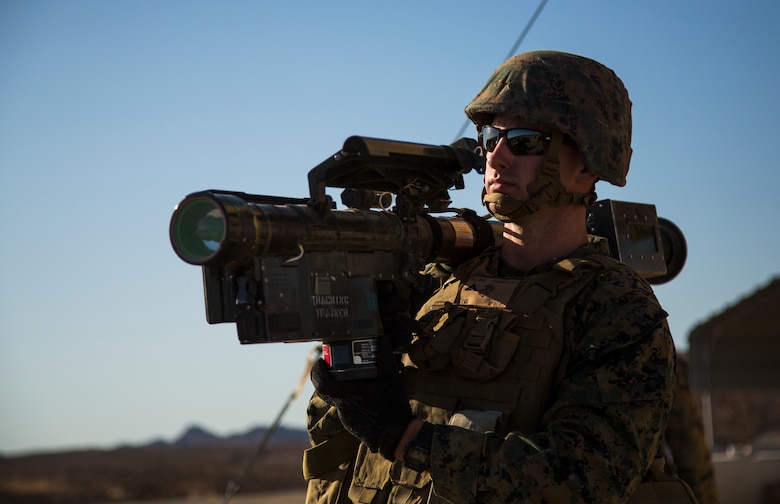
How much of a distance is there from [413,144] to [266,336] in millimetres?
1035

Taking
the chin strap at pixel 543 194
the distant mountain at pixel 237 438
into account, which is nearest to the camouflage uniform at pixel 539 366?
the chin strap at pixel 543 194

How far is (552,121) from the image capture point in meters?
3.94

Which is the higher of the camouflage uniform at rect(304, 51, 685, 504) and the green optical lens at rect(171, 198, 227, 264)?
the green optical lens at rect(171, 198, 227, 264)

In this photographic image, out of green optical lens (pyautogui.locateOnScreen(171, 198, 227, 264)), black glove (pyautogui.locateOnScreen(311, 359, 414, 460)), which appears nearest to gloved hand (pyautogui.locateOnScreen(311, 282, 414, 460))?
black glove (pyautogui.locateOnScreen(311, 359, 414, 460))

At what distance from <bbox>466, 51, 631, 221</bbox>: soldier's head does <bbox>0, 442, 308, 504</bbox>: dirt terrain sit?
518 inches

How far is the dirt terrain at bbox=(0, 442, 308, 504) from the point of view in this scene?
23.2 m

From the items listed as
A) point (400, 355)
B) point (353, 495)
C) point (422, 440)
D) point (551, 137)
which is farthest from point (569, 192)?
point (353, 495)

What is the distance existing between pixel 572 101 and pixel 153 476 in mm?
26433

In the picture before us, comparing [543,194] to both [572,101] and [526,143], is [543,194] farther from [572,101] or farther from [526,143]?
[572,101]

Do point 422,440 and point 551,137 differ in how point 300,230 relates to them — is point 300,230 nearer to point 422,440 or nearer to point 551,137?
point 422,440

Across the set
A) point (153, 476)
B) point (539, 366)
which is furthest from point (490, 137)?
point (153, 476)

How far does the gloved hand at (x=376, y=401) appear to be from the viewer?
357 centimetres

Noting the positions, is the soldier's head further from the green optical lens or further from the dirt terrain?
the dirt terrain

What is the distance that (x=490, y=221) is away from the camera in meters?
4.64
